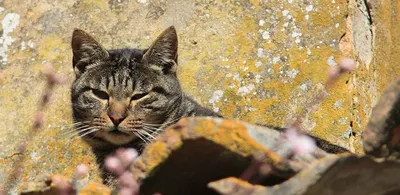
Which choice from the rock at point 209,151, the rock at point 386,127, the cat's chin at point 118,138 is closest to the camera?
the rock at point 386,127

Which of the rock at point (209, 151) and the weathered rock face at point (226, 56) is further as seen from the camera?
the weathered rock face at point (226, 56)

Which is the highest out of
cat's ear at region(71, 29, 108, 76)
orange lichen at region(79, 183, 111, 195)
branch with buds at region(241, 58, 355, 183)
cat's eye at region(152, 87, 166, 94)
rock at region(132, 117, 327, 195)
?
branch with buds at region(241, 58, 355, 183)

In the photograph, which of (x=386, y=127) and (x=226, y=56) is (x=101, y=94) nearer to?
(x=226, y=56)

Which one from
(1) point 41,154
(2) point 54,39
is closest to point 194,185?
(1) point 41,154

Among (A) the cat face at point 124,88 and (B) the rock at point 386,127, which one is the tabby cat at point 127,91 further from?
(B) the rock at point 386,127

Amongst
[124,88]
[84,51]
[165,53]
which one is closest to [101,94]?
[124,88]

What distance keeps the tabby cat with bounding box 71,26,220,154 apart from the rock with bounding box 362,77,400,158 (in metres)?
2.41

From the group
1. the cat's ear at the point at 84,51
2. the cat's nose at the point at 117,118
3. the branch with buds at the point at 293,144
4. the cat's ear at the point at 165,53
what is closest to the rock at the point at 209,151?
the branch with buds at the point at 293,144

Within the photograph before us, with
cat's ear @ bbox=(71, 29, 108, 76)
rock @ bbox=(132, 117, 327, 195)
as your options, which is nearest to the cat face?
cat's ear @ bbox=(71, 29, 108, 76)

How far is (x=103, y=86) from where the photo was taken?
4.54 m

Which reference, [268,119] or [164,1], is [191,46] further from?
[268,119]

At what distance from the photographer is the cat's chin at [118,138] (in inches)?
173

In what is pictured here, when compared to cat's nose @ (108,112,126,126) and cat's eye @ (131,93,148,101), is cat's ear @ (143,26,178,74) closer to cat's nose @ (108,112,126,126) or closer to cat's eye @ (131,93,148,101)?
cat's eye @ (131,93,148,101)

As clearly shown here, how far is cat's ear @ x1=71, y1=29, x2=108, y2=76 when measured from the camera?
4.47 m
